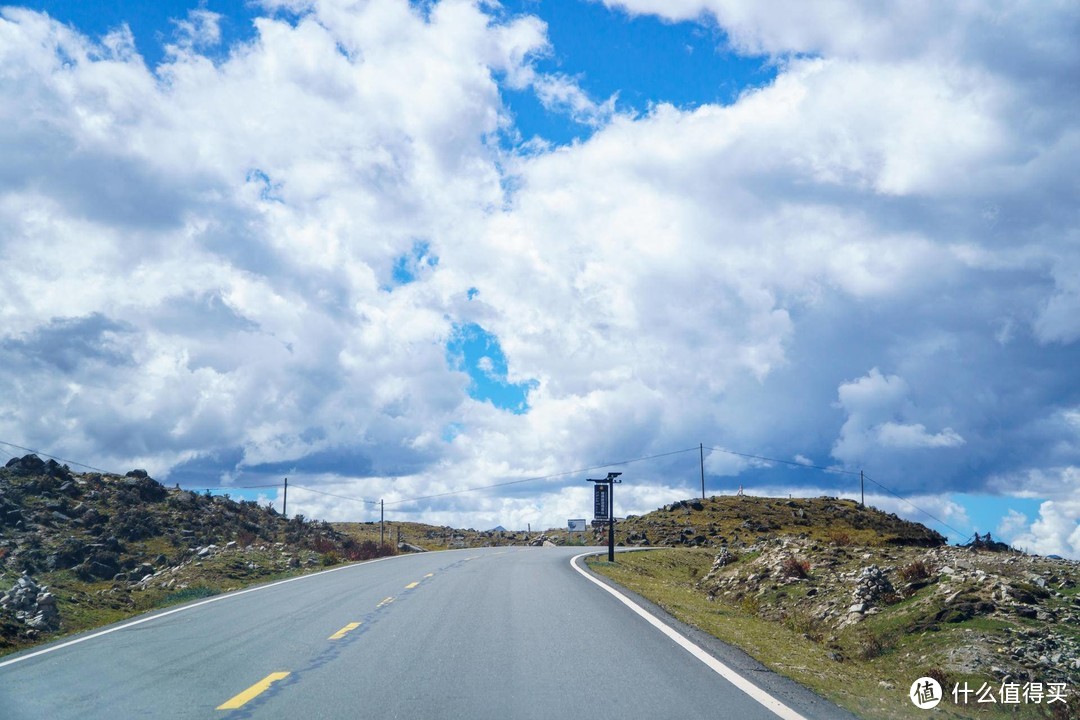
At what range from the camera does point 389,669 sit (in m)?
9.60

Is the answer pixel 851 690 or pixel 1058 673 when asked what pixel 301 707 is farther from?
pixel 1058 673

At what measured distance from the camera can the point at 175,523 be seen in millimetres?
44969

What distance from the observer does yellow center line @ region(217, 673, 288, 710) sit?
8109 mm

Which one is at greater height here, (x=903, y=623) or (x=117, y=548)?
(x=903, y=623)

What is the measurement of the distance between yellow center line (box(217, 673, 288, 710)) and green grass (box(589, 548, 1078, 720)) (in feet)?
19.0

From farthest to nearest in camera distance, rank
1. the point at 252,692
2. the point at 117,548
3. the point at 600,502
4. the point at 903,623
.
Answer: the point at 600,502 → the point at 117,548 → the point at 903,623 → the point at 252,692

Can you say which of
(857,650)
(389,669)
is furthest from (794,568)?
(389,669)

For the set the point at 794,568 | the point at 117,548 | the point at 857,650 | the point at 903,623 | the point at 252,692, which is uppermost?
the point at 252,692

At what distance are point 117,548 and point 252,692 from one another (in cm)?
3197

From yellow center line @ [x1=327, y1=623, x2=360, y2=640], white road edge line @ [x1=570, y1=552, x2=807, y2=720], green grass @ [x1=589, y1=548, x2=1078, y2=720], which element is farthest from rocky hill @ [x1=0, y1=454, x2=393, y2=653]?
green grass @ [x1=589, y1=548, x2=1078, y2=720]

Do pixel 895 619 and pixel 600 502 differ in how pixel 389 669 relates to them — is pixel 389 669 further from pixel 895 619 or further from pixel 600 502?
pixel 600 502

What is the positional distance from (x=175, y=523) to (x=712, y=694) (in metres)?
42.5

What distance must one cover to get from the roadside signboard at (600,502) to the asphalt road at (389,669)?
30.7 meters

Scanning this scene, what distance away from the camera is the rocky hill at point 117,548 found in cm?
2095
